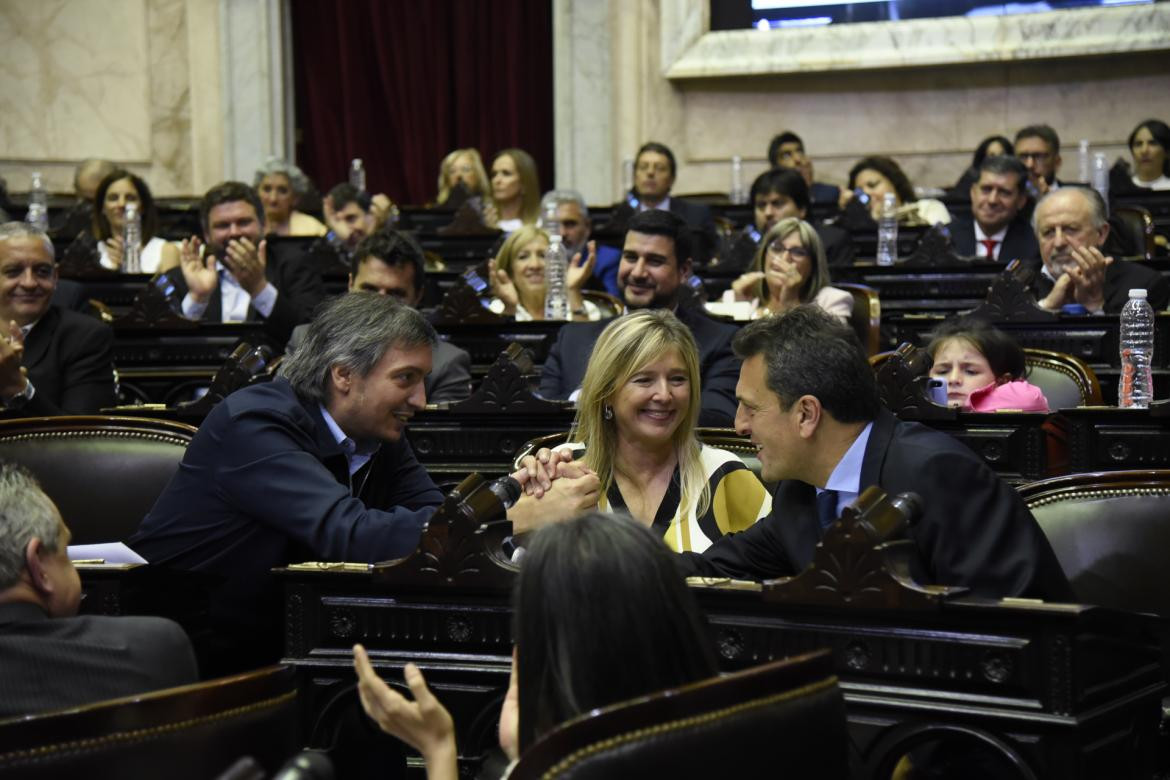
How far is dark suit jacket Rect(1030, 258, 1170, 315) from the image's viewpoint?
5691 mm

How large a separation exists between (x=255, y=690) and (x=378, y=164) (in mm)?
11570

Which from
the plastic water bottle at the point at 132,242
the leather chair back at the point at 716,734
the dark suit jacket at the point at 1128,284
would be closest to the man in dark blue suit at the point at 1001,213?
the dark suit jacket at the point at 1128,284

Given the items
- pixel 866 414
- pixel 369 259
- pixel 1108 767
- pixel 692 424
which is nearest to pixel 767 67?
pixel 369 259

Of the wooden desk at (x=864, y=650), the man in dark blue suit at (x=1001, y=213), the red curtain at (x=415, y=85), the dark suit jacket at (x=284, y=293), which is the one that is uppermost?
the red curtain at (x=415, y=85)

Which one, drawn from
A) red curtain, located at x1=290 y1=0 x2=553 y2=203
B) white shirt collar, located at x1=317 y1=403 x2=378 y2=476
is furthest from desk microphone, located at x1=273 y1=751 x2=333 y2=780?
red curtain, located at x1=290 y1=0 x2=553 y2=203

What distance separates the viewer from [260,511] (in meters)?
3.05

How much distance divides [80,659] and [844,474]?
4.34 ft

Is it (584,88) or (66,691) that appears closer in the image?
(66,691)

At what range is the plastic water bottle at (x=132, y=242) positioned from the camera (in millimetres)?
7637

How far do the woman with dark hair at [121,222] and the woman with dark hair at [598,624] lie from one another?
6432 millimetres

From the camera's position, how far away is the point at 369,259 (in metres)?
5.12

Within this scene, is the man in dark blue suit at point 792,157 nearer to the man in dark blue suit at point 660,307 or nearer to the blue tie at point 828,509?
the man in dark blue suit at point 660,307

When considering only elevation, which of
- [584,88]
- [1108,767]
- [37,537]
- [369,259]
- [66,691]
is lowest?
[1108,767]

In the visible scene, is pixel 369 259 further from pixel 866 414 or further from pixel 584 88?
pixel 584 88
